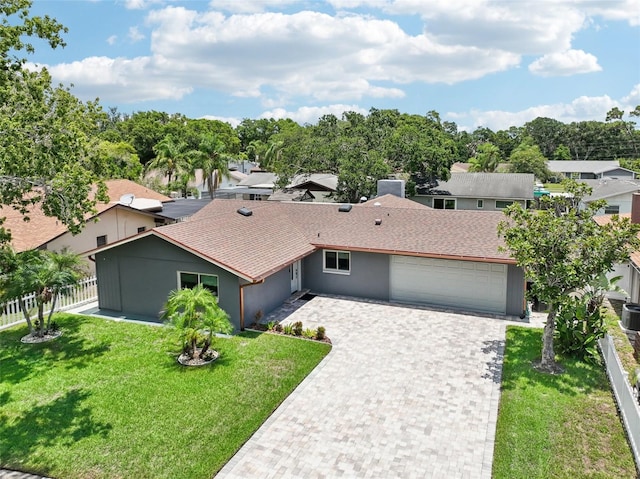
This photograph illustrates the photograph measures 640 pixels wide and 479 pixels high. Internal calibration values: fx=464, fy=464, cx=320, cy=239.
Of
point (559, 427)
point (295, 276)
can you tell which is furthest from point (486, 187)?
point (559, 427)

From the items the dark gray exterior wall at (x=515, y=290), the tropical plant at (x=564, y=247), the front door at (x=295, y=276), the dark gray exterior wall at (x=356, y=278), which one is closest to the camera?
the tropical plant at (x=564, y=247)

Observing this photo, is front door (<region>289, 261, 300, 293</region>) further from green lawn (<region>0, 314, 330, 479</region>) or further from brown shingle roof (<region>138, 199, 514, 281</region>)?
green lawn (<region>0, 314, 330, 479</region>)

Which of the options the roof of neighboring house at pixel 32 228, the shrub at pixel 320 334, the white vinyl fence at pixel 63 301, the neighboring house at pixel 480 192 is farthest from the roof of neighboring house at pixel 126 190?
the neighboring house at pixel 480 192

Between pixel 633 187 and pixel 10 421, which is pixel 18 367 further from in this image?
pixel 633 187

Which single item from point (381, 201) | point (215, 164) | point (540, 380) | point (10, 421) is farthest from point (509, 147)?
point (10, 421)

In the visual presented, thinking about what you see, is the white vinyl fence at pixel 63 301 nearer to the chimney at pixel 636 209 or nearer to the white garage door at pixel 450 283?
the white garage door at pixel 450 283

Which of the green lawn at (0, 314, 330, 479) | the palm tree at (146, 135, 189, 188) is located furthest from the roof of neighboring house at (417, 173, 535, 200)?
the green lawn at (0, 314, 330, 479)

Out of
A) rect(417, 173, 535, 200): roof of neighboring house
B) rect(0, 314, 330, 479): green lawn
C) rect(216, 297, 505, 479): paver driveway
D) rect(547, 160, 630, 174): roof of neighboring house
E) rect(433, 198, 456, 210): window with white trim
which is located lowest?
rect(216, 297, 505, 479): paver driveway

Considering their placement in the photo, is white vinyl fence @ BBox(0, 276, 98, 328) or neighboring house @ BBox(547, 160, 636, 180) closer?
white vinyl fence @ BBox(0, 276, 98, 328)
